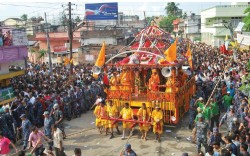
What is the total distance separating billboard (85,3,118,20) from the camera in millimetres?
49969

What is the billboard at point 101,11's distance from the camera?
50.0 meters

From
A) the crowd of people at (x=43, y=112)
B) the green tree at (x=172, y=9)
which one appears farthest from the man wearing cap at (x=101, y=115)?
the green tree at (x=172, y=9)

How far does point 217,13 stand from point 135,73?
41.6m

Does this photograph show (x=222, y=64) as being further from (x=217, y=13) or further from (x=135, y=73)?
(x=217, y=13)

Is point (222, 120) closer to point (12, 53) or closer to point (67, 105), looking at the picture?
point (67, 105)

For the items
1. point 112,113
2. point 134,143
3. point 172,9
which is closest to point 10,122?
point 112,113

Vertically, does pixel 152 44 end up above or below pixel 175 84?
above

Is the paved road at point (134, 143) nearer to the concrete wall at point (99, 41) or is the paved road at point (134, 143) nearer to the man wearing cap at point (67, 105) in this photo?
the man wearing cap at point (67, 105)

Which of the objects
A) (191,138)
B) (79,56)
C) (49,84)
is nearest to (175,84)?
(191,138)

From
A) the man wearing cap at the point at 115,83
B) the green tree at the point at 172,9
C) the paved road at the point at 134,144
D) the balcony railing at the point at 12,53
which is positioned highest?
the green tree at the point at 172,9

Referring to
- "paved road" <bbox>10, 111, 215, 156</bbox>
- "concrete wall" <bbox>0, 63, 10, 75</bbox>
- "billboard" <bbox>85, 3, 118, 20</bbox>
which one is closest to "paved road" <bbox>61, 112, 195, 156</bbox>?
"paved road" <bbox>10, 111, 215, 156</bbox>

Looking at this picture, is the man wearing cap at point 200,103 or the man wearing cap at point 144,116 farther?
the man wearing cap at point 200,103

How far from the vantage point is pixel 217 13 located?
5138 cm

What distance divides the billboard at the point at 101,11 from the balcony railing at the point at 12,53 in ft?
102
